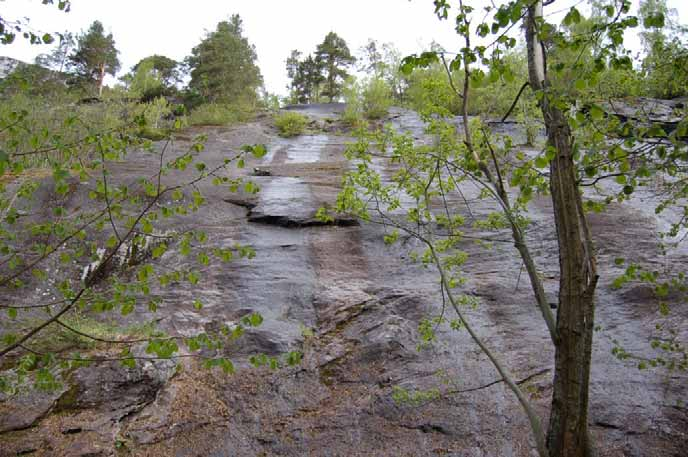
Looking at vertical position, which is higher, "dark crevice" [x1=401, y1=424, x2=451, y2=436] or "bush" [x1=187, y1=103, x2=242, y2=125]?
"bush" [x1=187, y1=103, x2=242, y2=125]

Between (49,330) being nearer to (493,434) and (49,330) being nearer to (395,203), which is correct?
(395,203)

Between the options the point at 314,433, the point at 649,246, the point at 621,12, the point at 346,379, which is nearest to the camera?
the point at 621,12

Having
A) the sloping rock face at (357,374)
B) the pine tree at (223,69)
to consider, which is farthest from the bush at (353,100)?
the sloping rock face at (357,374)

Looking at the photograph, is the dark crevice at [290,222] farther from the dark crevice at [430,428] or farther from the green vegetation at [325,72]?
the green vegetation at [325,72]

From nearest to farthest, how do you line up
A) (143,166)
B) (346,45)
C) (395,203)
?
(395,203) → (143,166) → (346,45)

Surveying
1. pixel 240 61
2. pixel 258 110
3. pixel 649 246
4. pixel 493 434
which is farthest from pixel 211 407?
pixel 240 61

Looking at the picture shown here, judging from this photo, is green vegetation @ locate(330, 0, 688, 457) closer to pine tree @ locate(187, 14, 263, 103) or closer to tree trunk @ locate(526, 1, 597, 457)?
tree trunk @ locate(526, 1, 597, 457)

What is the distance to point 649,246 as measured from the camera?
951 centimetres

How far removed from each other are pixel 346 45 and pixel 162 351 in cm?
4311

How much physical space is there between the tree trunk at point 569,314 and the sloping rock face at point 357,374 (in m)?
0.91

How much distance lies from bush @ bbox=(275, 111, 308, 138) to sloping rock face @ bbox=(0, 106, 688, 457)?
11572 millimetres

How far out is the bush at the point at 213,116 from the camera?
2388cm

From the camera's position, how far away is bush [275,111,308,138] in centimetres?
2208

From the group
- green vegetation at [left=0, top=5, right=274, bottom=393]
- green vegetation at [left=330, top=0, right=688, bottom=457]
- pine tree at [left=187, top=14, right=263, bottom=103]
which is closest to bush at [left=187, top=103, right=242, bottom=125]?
Answer: green vegetation at [left=0, top=5, right=274, bottom=393]
